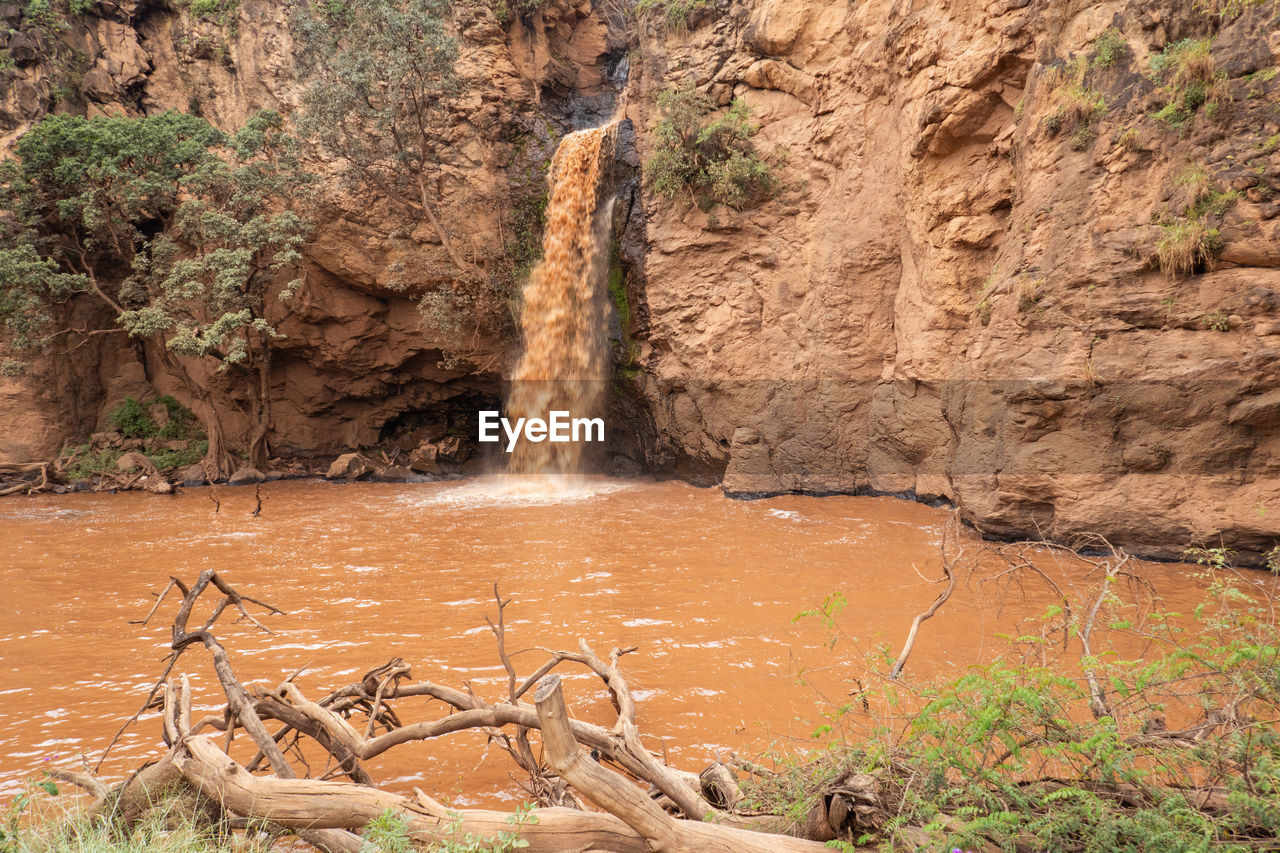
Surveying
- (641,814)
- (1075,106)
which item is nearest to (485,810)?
(641,814)

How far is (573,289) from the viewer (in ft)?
44.3

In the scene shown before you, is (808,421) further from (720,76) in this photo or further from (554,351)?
(720,76)

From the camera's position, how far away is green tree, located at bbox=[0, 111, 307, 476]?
12945 mm

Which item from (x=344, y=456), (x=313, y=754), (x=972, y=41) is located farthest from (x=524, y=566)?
(x=344, y=456)

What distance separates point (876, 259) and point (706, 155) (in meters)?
3.41

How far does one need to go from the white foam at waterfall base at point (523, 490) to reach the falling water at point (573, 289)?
148 centimetres

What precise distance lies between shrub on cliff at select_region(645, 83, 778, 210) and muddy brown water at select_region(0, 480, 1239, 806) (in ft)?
16.9

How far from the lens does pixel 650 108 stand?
43.9 feet

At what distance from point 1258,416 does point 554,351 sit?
10272 mm

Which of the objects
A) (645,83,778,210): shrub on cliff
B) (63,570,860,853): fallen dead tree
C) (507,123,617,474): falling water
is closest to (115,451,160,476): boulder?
(507,123,617,474): falling water

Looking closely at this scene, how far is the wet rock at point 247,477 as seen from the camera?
1459 centimetres

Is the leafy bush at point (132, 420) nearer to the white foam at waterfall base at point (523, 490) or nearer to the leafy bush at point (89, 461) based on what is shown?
the leafy bush at point (89, 461)

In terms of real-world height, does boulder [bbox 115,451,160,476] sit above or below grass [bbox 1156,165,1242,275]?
below

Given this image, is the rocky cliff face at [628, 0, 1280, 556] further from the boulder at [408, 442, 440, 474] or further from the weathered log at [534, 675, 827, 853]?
the weathered log at [534, 675, 827, 853]
